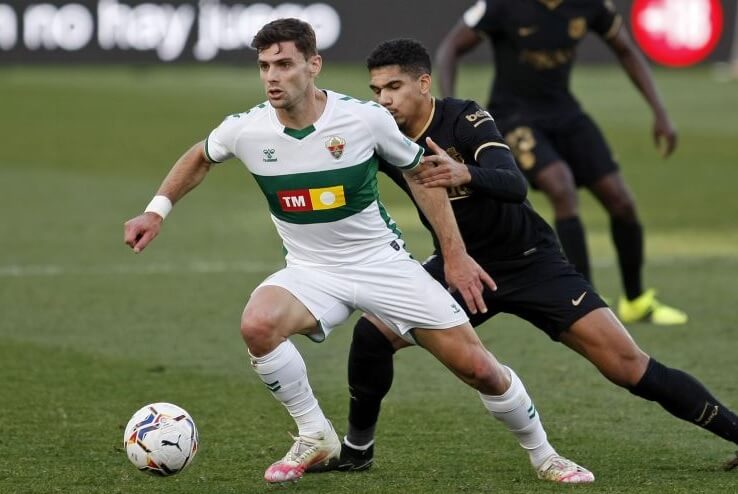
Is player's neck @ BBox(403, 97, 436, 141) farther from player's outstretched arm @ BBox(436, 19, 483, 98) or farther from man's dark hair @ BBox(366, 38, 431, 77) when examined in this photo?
player's outstretched arm @ BBox(436, 19, 483, 98)

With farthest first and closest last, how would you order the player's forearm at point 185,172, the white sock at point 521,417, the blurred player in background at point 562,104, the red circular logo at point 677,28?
the red circular logo at point 677,28 → the blurred player in background at point 562,104 → the player's forearm at point 185,172 → the white sock at point 521,417

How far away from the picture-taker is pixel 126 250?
13.2m

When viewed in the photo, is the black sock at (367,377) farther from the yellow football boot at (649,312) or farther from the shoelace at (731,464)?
the yellow football boot at (649,312)

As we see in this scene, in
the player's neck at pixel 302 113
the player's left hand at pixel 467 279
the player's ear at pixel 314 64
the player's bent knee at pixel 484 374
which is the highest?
the player's ear at pixel 314 64

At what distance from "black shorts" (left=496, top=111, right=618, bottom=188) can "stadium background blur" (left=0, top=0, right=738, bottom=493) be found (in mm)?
1103

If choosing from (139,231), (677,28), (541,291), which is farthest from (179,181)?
(677,28)

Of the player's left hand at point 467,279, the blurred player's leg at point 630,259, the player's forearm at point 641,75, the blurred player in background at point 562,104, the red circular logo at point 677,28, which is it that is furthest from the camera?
the red circular logo at point 677,28

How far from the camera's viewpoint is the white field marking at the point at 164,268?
11930mm

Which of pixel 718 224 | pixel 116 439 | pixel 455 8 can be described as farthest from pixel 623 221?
pixel 455 8

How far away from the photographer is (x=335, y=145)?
18.9 ft

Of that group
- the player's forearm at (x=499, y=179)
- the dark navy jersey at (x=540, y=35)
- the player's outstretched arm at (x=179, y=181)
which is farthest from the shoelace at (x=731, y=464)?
the dark navy jersey at (x=540, y=35)

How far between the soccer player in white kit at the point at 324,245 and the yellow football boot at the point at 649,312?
13.7ft

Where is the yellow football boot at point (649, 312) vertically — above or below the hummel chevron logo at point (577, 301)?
below

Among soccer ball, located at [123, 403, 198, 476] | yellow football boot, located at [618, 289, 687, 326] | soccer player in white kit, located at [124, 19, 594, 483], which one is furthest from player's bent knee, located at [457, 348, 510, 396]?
yellow football boot, located at [618, 289, 687, 326]
